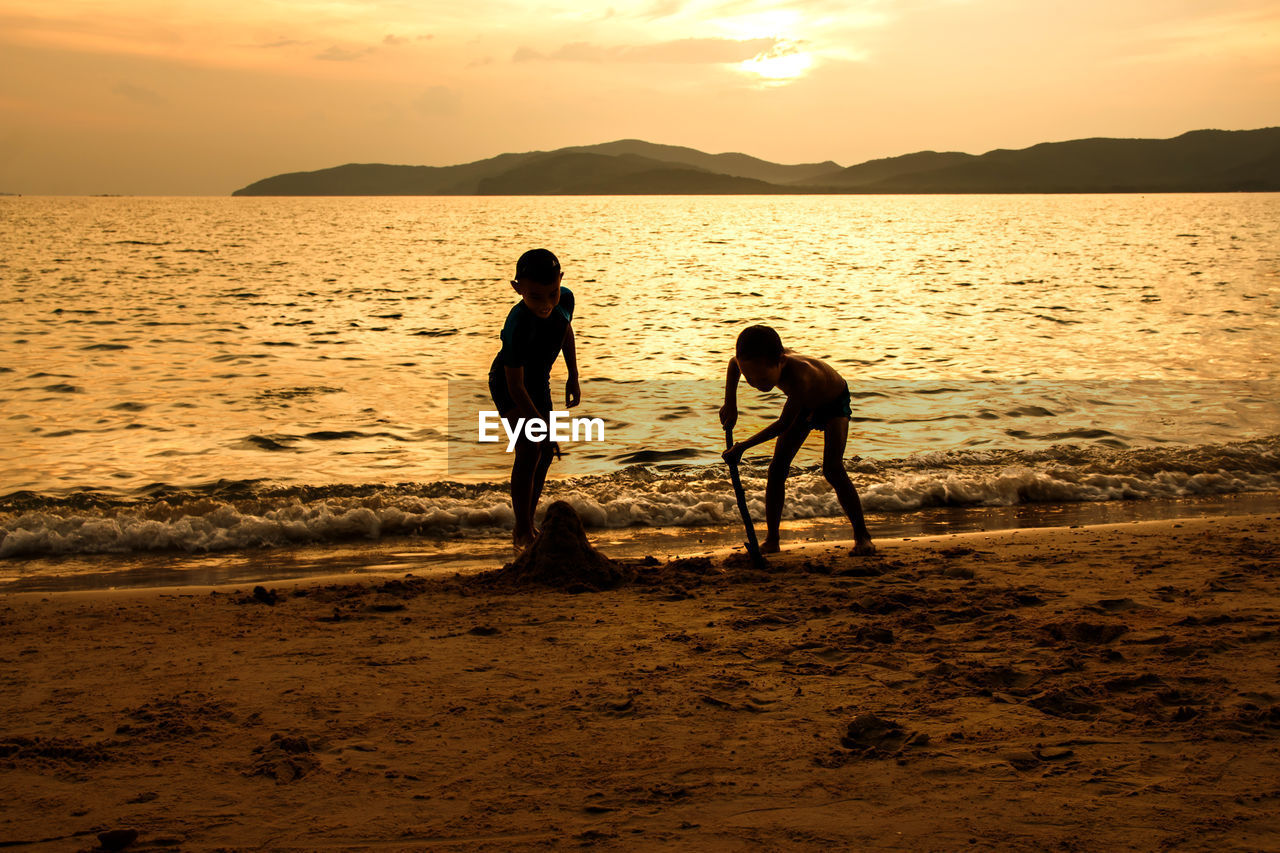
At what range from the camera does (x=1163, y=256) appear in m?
38.3

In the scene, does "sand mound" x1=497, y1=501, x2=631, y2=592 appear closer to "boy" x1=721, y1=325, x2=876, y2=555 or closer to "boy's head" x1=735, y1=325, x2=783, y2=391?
"boy" x1=721, y1=325, x2=876, y2=555

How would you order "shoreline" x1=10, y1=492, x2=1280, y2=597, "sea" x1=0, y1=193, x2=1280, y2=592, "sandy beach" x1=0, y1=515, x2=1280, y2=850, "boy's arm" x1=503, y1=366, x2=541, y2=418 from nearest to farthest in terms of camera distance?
"sandy beach" x1=0, y1=515, x2=1280, y2=850 → "boy's arm" x1=503, y1=366, x2=541, y2=418 → "shoreline" x1=10, y1=492, x2=1280, y2=597 → "sea" x1=0, y1=193, x2=1280, y2=592

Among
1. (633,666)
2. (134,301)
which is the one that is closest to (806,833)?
(633,666)

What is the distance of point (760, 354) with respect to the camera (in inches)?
201

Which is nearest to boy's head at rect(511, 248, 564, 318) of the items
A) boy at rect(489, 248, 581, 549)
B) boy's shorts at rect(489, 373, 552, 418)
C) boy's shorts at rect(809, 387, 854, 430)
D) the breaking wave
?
boy at rect(489, 248, 581, 549)

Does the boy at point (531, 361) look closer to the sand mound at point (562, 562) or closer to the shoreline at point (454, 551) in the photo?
the sand mound at point (562, 562)

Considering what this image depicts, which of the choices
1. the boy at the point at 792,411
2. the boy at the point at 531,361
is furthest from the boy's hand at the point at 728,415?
the boy at the point at 531,361

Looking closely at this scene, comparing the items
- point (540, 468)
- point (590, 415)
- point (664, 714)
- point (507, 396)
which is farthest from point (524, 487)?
point (590, 415)

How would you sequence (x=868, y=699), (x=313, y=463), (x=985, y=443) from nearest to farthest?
(x=868, y=699) < (x=313, y=463) < (x=985, y=443)

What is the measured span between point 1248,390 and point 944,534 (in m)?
8.01

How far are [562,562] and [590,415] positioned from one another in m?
6.46

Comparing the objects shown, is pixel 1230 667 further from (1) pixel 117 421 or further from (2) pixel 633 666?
(1) pixel 117 421

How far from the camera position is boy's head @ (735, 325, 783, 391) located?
200 inches

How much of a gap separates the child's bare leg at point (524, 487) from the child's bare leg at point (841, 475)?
1752 millimetres
